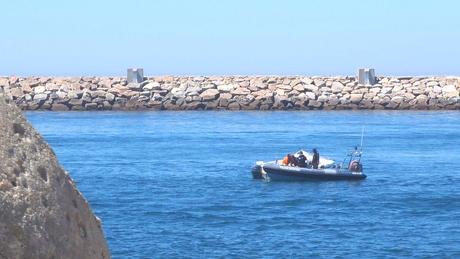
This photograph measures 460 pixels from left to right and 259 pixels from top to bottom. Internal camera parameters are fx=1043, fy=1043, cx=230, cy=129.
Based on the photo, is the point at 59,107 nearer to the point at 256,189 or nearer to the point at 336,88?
the point at 336,88

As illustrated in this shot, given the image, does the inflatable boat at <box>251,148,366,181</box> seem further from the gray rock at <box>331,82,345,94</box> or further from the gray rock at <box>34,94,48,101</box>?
the gray rock at <box>34,94,48,101</box>

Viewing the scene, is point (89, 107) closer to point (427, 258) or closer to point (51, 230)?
point (427, 258)

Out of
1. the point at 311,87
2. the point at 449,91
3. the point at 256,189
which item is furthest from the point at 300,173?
the point at 449,91

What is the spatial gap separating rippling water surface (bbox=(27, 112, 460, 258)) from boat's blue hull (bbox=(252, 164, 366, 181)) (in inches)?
18.5

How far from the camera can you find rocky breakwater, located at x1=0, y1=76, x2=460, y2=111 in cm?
6925

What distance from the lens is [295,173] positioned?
3403cm

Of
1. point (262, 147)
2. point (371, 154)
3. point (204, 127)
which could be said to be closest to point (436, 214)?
point (371, 154)

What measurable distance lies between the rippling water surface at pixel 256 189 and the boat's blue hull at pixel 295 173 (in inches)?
18.5

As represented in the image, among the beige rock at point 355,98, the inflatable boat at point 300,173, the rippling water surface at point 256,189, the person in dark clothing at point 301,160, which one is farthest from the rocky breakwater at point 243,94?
the inflatable boat at point 300,173

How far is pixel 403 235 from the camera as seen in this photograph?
22.1 meters

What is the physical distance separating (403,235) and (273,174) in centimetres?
1210

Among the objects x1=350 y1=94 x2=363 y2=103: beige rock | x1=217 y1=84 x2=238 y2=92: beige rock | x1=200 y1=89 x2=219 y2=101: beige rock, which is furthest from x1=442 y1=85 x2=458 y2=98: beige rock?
x1=200 y1=89 x2=219 y2=101: beige rock

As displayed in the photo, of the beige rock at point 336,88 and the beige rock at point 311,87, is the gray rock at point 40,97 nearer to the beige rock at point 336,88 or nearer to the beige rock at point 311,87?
the beige rock at point 311,87

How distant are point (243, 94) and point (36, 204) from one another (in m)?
66.6
